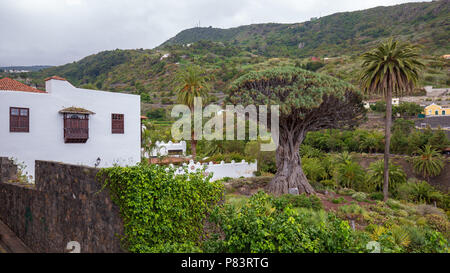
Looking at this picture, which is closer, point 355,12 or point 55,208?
point 55,208

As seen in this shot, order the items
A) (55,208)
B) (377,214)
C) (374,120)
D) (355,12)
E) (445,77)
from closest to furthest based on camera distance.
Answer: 1. (55,208)
2. (377,214)
3. (374,120)
4. (445,77)
5. (355,12)

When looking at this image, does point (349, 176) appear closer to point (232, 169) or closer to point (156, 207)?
point (232, 169)

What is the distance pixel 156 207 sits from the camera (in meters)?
5.92

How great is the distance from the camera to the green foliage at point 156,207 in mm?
5688

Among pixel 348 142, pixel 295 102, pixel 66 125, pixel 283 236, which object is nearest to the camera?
pixel 283 236

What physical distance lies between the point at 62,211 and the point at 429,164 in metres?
35.9

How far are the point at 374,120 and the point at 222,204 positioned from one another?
5346cm

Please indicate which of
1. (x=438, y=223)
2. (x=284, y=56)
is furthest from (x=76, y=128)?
(x=284, y=56)

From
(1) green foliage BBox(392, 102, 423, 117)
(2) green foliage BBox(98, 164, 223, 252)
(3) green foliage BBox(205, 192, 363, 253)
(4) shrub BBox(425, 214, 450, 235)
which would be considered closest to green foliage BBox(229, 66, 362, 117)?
(4) shrub BBox(425, 214, 450, 235)

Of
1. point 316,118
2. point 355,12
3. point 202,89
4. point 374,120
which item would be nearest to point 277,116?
point 316,118

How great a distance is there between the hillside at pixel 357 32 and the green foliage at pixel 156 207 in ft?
322
